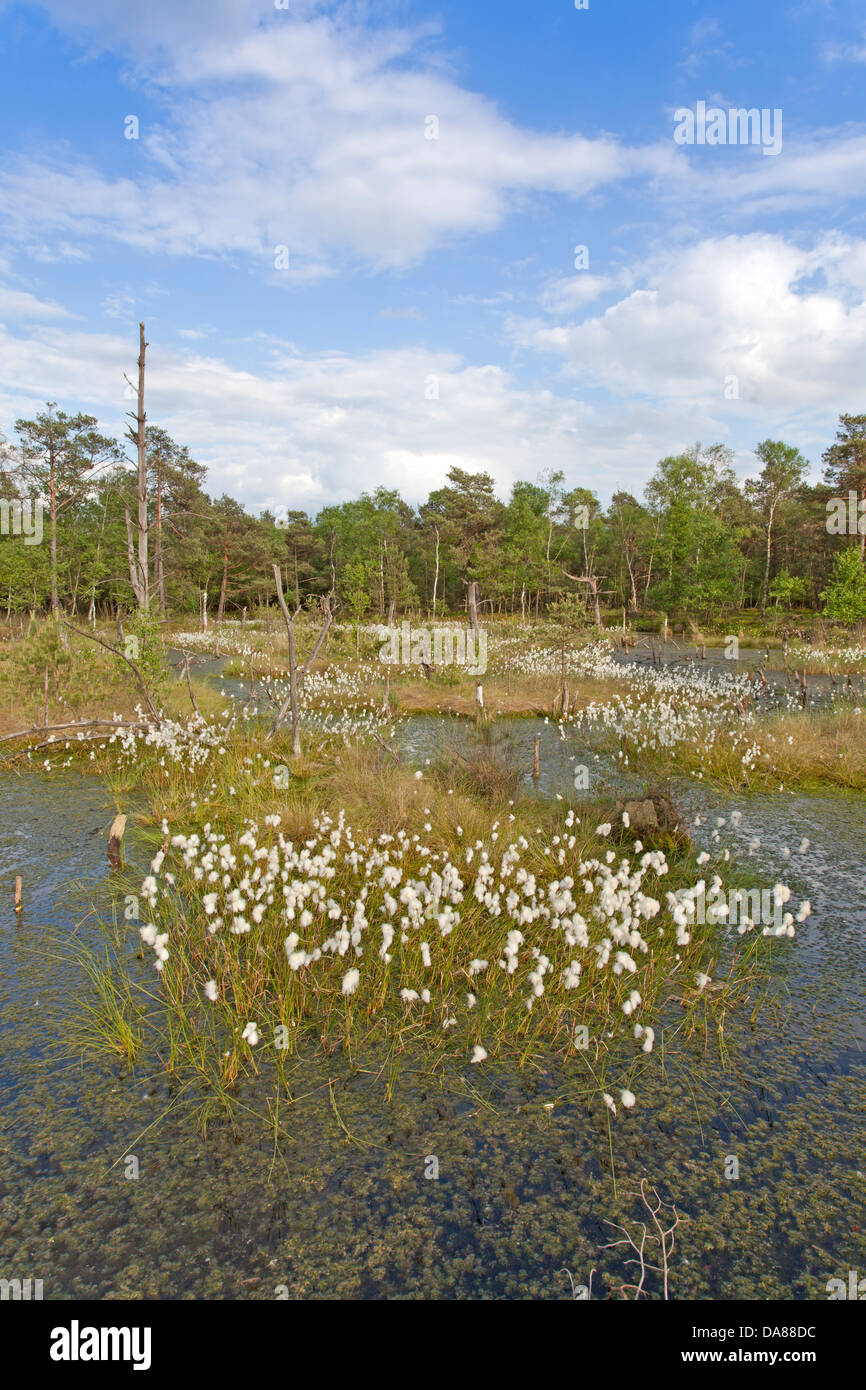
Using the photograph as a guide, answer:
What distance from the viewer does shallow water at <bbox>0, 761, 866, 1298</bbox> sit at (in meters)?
3.00

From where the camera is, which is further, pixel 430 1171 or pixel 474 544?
pixel 474 544

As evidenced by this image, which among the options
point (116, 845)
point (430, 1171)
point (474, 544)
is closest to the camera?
point (430, 1171)

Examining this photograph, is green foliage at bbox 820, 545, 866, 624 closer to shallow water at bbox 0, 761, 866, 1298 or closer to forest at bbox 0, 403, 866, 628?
forest at bbox 0, 403, 866, 628

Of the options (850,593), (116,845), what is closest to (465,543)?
(850,593)

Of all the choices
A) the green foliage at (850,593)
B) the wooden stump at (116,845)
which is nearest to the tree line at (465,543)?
A: the green foliage at (850,593)

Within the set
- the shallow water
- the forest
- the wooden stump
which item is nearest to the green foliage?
the forest

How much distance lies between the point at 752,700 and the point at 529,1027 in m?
14.2

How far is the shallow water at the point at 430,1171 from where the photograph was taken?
9.83 feet

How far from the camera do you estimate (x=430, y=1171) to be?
11.5ft

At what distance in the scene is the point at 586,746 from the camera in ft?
43.6

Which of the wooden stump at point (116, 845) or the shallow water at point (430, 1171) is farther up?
the wooden stump at point (116, 845)

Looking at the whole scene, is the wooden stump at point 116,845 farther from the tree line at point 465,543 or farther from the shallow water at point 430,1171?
the tree line at point 465,543

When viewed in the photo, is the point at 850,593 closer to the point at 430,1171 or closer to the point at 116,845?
the point at 116,845
